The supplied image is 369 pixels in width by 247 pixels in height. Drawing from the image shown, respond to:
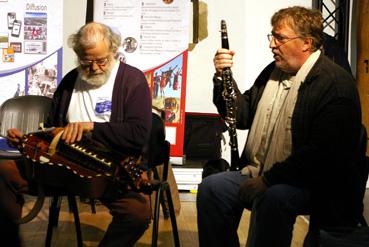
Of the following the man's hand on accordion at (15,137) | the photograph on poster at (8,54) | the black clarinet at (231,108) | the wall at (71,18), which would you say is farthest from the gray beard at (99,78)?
the wall at (71,18)

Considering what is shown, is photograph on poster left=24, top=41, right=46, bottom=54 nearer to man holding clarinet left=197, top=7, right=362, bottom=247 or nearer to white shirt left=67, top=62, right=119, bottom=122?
white shirt left=67, top=62, right=119, bottom=122

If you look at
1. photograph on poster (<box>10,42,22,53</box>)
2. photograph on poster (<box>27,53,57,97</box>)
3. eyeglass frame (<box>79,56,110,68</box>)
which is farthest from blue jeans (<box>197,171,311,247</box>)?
photograph on poster (<box>10,42,22,53</box>)

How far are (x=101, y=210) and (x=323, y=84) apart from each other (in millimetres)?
2349

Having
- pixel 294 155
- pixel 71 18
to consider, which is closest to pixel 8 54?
pixel 71 18

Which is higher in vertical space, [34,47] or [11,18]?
[11,18]

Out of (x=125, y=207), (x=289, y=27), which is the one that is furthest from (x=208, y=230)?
(x=289, y=27)

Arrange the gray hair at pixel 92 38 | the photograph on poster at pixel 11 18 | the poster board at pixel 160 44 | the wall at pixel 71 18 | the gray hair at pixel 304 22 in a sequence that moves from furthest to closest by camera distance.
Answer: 1. the wall at pixel 71 18
2. the poster board at pixel 160 44
3. the photograph on poster at pixel 11 18
4. the gray hair at pixel 92 38
5. the gray hair at pixel 304 22

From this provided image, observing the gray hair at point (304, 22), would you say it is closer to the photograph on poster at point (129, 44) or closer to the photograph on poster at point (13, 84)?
the photograph on poster at point (129, 44)

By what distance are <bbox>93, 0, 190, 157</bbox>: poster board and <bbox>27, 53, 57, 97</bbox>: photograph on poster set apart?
537 mm

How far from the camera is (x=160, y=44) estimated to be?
4820 mm

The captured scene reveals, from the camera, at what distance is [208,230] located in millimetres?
2699

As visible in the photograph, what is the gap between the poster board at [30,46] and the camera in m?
4.68

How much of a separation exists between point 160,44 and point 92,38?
199 cm

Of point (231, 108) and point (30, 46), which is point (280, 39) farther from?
point (30, 46)
